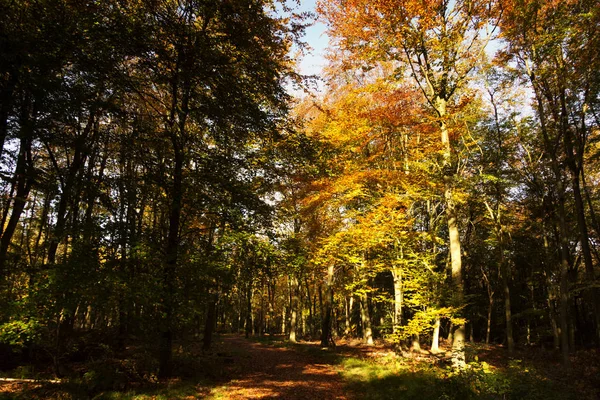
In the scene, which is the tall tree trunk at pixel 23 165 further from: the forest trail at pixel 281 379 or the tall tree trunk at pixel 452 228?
the tall tree trunk at pixel 452 228

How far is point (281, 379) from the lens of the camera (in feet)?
37.9

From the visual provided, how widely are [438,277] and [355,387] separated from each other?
5.28 m

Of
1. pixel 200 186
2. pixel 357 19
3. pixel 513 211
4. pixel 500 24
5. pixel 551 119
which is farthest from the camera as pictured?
pixel 513 211

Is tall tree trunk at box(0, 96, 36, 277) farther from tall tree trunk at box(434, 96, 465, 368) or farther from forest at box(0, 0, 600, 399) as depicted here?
tall tree trunk at box(434, 96, 465, 368)

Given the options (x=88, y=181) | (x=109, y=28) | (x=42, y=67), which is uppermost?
(x=109, y=28)

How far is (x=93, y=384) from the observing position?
8.56 m

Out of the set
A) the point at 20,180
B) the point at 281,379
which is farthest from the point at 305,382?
the point at 20,180

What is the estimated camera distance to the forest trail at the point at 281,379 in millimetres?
9461

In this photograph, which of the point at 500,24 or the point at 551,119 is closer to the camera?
the point at 500,24

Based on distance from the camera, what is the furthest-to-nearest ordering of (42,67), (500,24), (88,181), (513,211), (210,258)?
1. (513,211)
2. (500,24)
3. (210,258)
4. (88,181)
5. (42,67)

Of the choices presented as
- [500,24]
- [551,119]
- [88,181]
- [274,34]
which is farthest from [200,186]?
[551,119]

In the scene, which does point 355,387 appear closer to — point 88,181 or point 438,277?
point 438,277

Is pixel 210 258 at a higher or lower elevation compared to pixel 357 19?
lower

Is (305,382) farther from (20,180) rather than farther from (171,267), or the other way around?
(20,180)
